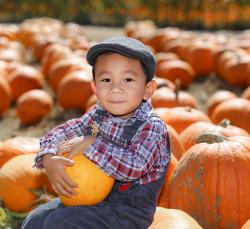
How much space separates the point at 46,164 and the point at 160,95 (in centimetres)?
362

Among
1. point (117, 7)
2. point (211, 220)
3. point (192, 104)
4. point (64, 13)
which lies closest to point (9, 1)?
point (64, 13)

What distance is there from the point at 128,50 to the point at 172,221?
A: 97 cm

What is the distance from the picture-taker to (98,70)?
2.78 meters

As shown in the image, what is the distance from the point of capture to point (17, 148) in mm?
4461

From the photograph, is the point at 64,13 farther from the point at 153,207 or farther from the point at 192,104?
the point at 153,207

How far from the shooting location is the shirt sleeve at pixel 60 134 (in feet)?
9.46

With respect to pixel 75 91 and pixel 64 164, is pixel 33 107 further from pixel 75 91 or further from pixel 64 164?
pixel 64 164

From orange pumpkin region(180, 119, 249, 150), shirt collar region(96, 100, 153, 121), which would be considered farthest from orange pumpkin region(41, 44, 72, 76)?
shirt collar region(96, 100, 153, 121)

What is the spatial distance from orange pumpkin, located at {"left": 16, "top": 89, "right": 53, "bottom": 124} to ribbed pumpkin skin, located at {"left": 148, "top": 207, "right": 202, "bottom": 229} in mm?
4239

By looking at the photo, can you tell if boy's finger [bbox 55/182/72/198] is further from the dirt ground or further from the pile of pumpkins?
the dirt ground

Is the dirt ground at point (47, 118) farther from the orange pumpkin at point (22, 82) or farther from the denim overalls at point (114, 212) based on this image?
the denim overalls at point (114, 212)

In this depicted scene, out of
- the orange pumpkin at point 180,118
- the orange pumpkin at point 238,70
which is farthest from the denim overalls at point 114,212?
the orange pumpkin at point 238,70

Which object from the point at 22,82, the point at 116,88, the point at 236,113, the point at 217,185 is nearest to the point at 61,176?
the point at 116,88

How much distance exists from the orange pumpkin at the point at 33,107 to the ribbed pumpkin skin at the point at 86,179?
4300mm
